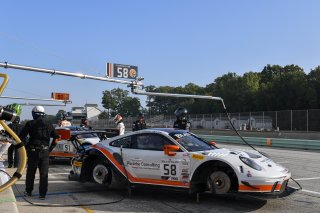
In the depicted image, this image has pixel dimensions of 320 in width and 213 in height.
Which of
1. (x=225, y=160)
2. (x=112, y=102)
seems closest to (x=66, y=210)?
(x=225, y=160)

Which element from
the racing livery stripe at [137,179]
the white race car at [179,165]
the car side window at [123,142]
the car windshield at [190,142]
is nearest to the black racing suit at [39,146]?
the white race car at [179,165]

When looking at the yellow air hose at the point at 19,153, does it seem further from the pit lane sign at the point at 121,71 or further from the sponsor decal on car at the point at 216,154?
the pit lane sign at the point at 121,71

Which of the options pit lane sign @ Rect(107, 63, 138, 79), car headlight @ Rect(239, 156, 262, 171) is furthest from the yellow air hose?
pit lane sign @ Rect(107, 63, 138, 79)

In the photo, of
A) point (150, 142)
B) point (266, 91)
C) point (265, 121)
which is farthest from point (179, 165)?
point (266, 91)

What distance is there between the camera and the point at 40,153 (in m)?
7.75

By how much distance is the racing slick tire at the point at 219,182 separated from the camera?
7.12 m

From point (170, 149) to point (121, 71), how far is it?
47.2 ft

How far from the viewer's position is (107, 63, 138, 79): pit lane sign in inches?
810

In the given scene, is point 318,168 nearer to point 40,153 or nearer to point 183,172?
point 183,172

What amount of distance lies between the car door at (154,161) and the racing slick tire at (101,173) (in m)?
0.61

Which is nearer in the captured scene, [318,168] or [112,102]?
[318,168]

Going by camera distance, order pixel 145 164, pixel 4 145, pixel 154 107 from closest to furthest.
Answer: pixel 145 164
pixel 4 145
pixel 154 107

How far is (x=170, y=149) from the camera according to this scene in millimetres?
7375

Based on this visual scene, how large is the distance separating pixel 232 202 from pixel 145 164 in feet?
5.98
